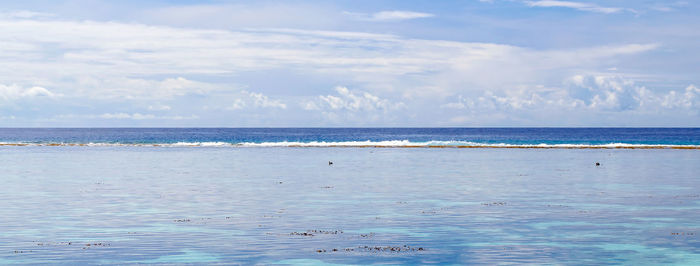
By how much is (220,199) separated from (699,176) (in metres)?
28.8

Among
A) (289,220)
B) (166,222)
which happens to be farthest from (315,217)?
(166,222)

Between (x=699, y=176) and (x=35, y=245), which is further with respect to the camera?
(x=699, y=176)

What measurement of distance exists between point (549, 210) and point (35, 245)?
53.1 ft

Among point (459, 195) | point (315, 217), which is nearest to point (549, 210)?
point (459, 195)

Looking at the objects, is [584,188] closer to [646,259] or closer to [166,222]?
[646,259]

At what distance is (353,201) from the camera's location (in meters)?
27.9

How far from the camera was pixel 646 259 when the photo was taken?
16.2 m

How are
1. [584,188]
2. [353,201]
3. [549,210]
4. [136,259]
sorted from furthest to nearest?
1. [584,188]
2. [353,201]
3. [549,210]
4. [136,259]

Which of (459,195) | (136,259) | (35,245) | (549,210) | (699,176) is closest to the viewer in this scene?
(136,259)

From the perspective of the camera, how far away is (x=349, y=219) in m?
22.5

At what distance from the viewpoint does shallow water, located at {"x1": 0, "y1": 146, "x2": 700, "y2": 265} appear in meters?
16.5

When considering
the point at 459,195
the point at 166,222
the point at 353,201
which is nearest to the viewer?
the point at 166,222

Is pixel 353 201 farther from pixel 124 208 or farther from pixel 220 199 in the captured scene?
pixel 124 208

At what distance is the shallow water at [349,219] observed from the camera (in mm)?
16500
